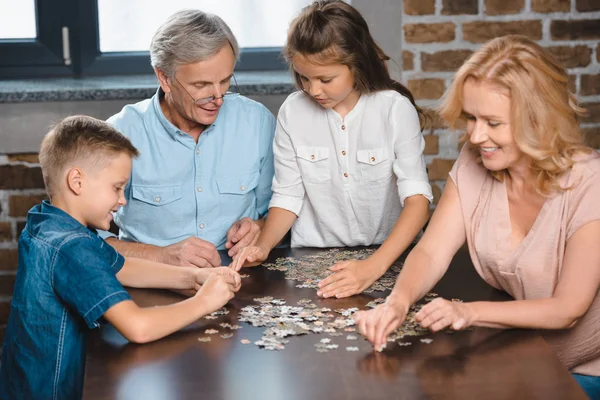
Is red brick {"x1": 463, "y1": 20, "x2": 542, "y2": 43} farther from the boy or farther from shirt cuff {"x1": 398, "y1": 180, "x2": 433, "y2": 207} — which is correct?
the boy

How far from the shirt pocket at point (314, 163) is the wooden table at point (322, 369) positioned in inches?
39.0

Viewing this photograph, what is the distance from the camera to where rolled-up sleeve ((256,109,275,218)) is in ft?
10.4

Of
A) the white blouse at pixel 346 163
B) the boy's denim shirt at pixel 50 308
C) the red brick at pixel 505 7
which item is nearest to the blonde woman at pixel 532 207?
the white blouse at pixel 346 163

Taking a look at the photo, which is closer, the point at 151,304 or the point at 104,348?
the point at 104,348

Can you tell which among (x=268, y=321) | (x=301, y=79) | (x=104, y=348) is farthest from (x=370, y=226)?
(x=104, y=348)

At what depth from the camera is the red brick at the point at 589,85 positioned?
3.86 metres

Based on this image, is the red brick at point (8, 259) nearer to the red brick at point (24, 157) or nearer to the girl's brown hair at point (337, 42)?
the red brick at point (24, 157)

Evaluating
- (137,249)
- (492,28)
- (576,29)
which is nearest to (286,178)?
(137,249)

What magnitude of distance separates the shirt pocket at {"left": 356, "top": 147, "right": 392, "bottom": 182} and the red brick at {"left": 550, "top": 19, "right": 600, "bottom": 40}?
1.34 m

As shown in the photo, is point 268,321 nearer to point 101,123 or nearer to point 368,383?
point 368,383

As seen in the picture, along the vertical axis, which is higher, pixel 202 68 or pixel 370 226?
pixel 202 68

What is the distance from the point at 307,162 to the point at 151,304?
36.3 inches

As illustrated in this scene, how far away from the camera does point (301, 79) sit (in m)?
2.86

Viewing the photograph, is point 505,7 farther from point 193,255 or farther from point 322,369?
point 322,369
